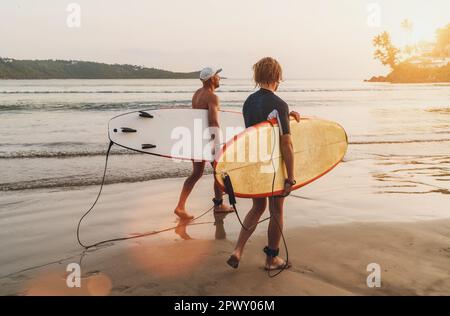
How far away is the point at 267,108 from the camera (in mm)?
3496

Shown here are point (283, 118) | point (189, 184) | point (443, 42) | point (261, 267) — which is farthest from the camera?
point (443, 42)

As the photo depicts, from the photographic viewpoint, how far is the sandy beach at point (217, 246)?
11.4ft

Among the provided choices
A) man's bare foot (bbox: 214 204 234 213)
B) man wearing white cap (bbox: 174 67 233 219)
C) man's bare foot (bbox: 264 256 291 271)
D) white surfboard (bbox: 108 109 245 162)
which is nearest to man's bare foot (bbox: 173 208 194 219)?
man wearing white cap (bbox: 174 67 233 219)

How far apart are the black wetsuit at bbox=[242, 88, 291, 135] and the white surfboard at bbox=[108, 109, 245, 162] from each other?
208cm

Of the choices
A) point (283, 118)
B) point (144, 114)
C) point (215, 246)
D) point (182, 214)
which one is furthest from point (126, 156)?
point (283, 118)

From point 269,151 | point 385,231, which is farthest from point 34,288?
point 385,231

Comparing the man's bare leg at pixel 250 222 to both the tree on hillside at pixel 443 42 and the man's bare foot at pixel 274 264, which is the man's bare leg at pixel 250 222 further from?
the tree on hillside at pixel 443 42

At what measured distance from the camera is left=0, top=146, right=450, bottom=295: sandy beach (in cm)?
348

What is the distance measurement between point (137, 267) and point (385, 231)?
2.90 meters

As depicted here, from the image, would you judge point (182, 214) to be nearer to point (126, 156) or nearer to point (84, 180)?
point (84, 180)

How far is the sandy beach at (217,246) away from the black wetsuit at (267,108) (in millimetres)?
1399

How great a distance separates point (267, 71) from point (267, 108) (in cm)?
32

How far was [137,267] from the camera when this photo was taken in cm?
389
